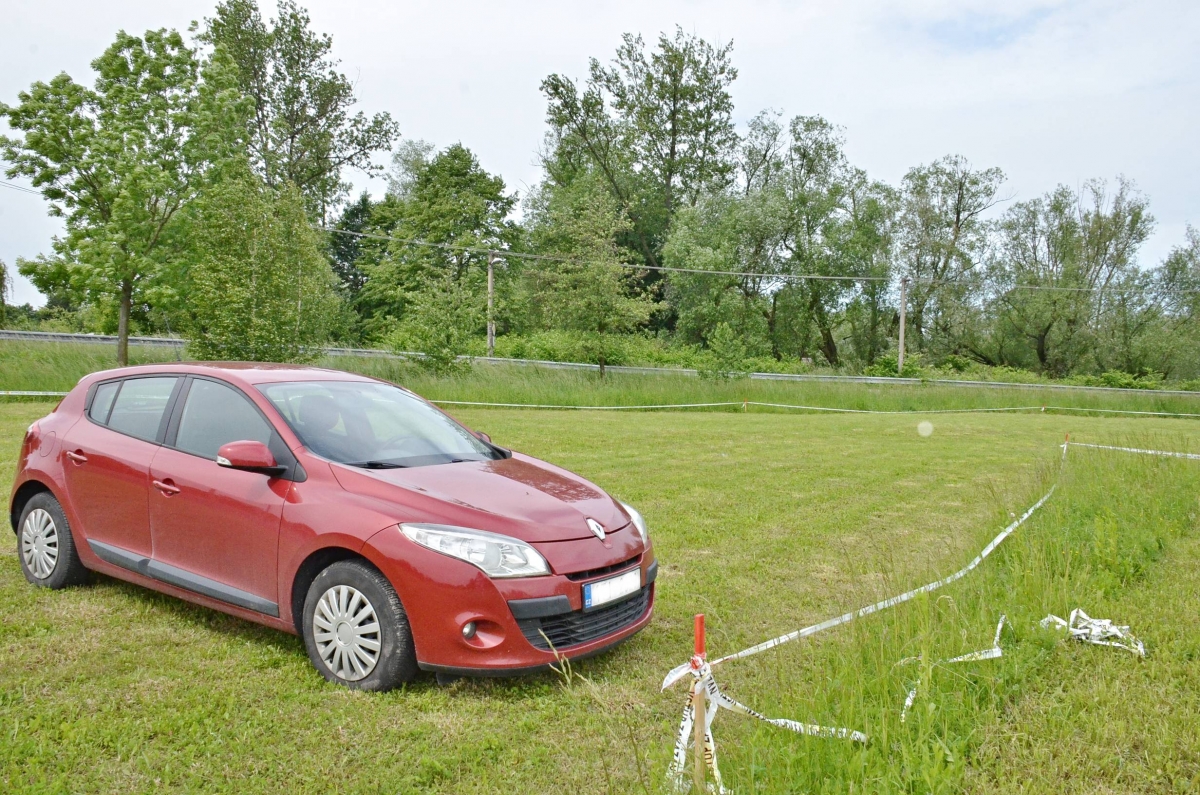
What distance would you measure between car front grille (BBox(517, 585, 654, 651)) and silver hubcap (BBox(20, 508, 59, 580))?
3.49m

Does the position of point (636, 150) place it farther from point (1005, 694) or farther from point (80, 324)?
point (1005, 694)

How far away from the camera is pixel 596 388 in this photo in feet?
89.6

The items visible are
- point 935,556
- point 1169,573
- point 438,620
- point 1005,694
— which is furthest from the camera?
point 935,556

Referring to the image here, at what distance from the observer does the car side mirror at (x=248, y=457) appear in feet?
13.9

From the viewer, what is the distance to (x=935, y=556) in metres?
6.72

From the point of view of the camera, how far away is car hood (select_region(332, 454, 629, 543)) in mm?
4059

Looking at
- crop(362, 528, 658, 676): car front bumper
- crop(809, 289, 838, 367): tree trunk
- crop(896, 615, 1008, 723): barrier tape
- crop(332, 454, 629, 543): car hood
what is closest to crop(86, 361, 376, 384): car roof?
crop(332, 454, 629, 543): car hood

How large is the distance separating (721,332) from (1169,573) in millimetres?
24978

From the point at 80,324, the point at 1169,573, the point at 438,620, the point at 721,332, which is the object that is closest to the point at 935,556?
the point at 1169,573

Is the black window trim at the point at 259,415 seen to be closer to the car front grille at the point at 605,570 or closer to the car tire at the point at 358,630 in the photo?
the car tire at the point at 358,630

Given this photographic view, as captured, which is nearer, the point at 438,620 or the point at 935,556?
the point at 438,620

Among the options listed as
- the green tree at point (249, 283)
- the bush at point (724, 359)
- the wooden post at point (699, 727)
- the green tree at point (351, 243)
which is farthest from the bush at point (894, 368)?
the wooden post at point (699, 727)

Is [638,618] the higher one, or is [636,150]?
[636,150]

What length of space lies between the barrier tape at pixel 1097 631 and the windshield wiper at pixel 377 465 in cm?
343
